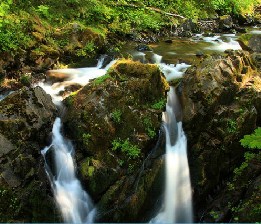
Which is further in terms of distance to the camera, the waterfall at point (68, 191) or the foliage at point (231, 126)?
the foliage at point (231, 126)

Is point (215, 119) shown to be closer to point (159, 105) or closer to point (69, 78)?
point (159, 105)

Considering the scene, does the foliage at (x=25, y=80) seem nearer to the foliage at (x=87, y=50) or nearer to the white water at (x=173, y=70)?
the foliage at (x=87, y=50)

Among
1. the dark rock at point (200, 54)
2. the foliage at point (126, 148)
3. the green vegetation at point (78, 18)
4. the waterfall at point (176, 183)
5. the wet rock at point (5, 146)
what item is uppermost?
the green vegetation at point (78, 18)

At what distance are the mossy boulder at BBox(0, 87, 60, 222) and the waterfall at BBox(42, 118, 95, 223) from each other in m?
0.23

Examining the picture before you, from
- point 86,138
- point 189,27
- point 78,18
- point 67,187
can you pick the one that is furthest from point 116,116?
point 189,27

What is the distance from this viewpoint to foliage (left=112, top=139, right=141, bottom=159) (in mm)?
8109

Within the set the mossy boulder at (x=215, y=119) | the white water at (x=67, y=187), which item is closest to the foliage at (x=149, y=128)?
the mossy boulder at (x=215, y=119)

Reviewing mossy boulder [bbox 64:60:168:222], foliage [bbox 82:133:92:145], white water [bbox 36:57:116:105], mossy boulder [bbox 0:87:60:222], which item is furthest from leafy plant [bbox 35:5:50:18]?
foliage [bbox 82:133:92:145]

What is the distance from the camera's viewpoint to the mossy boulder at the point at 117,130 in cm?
769

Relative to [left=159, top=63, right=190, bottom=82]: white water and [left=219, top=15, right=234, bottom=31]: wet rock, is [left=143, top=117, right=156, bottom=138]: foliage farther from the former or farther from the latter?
[left=219, top=15, right=234, bottom=31]: wet rock

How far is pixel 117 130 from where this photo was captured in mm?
8312

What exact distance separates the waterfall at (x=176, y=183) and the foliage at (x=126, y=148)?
2.90 feet

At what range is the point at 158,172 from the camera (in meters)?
8.23

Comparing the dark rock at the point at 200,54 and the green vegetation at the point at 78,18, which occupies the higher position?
the green vegetation at the point at 78,18
